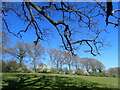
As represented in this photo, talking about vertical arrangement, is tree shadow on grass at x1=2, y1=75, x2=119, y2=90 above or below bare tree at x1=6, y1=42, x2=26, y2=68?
below

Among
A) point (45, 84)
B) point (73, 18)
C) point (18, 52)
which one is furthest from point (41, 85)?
point (18, 52)

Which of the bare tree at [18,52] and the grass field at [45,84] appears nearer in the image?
the grass field at [45,84]

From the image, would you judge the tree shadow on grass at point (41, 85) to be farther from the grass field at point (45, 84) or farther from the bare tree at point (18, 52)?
the bare tree at point (18, 52)

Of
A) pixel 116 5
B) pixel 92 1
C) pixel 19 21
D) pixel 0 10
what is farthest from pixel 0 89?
pixel 116 5

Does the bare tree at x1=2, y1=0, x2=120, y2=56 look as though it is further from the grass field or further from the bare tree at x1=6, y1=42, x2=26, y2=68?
the bare tree at x1=6, y1=42, x2=26, y2=68

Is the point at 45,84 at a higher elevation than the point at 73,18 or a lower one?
lower

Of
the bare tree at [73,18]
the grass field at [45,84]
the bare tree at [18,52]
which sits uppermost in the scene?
the bare tree at [73,18]

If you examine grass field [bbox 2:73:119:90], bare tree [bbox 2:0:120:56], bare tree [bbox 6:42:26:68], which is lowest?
grass field [bbox 2:73:119:90]

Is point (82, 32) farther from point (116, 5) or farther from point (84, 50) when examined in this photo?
→ point (116, 5)

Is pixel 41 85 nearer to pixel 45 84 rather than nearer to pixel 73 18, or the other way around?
pixel 45 84

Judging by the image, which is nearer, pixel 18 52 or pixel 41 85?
pixel 41 85

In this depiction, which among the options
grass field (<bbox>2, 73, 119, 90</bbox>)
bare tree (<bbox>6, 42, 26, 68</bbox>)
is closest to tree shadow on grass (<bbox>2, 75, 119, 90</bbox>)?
grass field (<bbox>2, 73, 119, 90</bbox>)

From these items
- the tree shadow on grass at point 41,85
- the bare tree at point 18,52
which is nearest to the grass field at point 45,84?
the tree shadow on grass at point 41,85

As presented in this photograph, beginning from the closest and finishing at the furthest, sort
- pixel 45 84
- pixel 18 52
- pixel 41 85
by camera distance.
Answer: pixel 41 85, pixel 45 84, pixel 18 52
